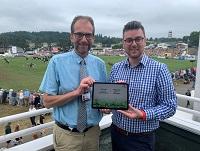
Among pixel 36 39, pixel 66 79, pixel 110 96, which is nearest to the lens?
pixel 110 96

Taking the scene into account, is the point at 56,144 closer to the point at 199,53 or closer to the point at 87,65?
the point at 87,65

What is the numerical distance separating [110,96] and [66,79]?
1.18ft

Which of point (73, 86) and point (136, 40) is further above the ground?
point (136, 40)

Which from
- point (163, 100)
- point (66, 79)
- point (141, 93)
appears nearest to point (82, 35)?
point (66, 79)

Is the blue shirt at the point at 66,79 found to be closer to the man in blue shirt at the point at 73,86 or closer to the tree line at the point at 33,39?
the man in blue shirt at the point at 73,86

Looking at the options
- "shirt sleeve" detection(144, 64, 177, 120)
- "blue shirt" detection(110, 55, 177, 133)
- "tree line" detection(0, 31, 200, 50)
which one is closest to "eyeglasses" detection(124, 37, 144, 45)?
"blue shirt" detection(110, 55, 177, 133)

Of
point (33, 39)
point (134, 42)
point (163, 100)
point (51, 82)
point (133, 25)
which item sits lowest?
point (33, 39)

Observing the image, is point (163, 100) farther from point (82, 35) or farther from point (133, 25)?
point (82, 35)

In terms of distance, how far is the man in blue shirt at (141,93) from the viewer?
227 cm

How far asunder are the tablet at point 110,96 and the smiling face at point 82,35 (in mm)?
320

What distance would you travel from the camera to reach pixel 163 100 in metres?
2.29

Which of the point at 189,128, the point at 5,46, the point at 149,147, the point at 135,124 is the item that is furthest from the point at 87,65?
the point at 5,46

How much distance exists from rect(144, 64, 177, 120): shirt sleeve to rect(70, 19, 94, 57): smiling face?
1.86ft

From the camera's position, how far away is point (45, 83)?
7.73ft
